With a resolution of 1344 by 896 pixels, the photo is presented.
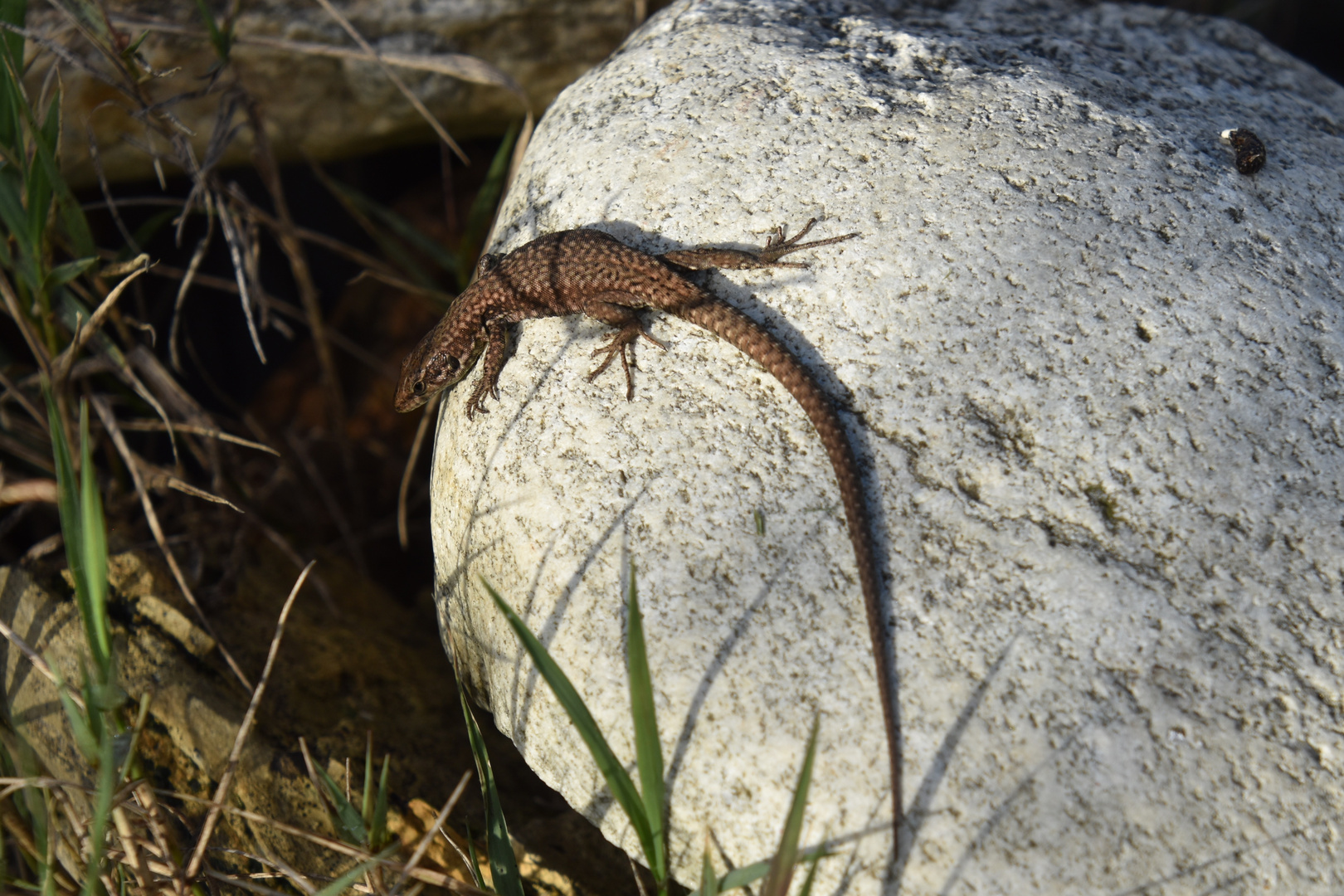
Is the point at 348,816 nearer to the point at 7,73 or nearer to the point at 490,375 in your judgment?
the point at 490,375

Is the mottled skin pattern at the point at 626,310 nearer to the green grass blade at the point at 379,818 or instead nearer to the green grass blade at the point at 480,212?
the green grass blade at the point at 480,212

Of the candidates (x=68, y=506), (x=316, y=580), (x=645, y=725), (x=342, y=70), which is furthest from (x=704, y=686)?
(x=342, y=70)

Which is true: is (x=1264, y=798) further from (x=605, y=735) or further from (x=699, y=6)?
(x=699, y=6)

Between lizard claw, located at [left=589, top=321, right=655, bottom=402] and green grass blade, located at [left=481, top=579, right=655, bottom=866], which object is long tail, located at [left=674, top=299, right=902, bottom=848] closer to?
lizard claw, located at [left=589, top=321, right=655, bottom=402]

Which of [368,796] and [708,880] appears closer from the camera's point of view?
[708,880]

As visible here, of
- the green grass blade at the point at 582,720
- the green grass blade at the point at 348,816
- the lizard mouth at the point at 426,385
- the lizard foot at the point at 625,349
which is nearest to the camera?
the green grass blade at the point at 582,720

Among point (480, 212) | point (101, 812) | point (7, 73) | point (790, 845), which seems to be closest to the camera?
point (790, 845)

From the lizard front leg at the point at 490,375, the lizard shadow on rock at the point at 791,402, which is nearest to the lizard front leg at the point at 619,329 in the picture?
the lizard shadow on rock at the point at 791,402
